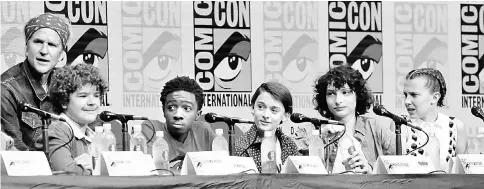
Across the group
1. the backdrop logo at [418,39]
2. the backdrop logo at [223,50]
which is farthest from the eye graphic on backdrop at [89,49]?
the backdrop logo at [418,39]

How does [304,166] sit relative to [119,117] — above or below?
below

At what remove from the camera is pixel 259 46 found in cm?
605

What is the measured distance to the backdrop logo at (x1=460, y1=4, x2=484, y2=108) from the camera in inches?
254

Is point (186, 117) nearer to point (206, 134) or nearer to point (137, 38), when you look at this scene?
point (206, 134)

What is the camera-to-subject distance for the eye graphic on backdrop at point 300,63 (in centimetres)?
609

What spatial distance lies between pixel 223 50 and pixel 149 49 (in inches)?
16.9

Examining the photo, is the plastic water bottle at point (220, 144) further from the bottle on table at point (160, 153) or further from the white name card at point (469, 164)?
the white name card at point (469, 164)

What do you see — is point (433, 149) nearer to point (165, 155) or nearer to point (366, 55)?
point (366, 55)

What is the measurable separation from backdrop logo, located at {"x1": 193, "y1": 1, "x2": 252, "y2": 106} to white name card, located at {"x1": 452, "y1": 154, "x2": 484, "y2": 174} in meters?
1.35

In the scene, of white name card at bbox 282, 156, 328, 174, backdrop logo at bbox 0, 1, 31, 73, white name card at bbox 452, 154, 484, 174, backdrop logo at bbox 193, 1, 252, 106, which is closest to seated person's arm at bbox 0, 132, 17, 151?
backdrop logo at bbox 0, 1, 31, 73

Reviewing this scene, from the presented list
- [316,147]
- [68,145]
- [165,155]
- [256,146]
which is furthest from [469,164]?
[68,145]

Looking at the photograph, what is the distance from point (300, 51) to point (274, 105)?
1.49 feet

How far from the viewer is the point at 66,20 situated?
566 cm

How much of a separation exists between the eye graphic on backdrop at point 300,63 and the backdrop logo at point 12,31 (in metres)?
1.51
